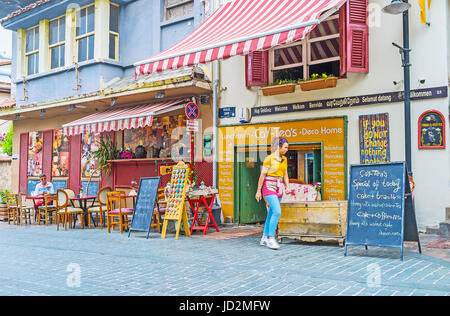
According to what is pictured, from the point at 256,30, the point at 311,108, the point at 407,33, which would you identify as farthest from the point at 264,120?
the point at 407,33

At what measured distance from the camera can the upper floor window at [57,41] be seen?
51.3ft

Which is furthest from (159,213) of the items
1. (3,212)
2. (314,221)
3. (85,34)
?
(85,34)

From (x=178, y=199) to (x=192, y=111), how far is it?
3.05 meters

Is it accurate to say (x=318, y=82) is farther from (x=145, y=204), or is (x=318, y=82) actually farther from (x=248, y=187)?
(x=145, y=204)

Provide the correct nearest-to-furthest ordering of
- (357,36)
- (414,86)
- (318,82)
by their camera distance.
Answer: (414,86), (357,36), (318,82)

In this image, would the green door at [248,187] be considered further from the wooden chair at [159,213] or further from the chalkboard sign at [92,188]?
the chalkboard sign at [92,188]

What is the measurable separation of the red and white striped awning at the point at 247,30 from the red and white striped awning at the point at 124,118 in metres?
1.99

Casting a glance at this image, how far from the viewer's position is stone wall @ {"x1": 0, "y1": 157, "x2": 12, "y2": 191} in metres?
18.2

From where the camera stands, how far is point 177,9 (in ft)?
42.8

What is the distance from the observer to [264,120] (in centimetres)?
1077

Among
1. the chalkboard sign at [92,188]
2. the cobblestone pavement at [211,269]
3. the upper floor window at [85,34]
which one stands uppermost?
the upper floor window at [85,34]

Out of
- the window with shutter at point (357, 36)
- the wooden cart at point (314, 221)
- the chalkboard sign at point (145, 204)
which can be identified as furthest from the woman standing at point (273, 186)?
the window with shutter at point (357, 36)

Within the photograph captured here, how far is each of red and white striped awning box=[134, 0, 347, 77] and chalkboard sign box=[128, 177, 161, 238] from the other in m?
2.34

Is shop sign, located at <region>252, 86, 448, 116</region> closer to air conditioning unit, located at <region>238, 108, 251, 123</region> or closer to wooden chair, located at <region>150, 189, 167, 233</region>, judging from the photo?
air conditioning unit, located at <region>238, 108, 251, 123</region>
